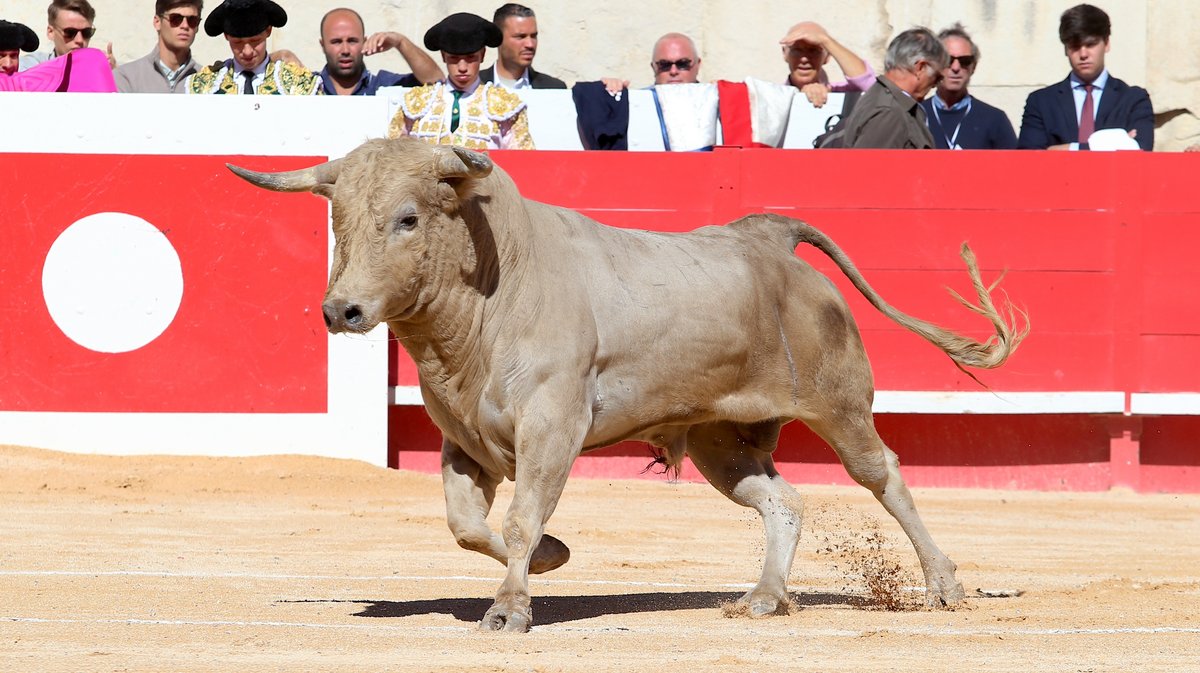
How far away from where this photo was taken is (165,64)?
9.99 metres

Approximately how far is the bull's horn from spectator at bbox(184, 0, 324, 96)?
412cm

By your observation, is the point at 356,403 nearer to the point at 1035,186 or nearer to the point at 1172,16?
the point at 1035,186

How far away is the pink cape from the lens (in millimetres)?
9766

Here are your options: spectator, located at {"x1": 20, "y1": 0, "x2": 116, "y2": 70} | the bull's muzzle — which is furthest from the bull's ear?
spectator, located at {"x1": 20, "y1": 0, "x2": 116, "y2": 70}

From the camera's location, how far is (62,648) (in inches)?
197

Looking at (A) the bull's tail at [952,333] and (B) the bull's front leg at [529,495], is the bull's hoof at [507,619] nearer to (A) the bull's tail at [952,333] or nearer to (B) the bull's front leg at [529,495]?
(B) the bull's front leg at [529,495]

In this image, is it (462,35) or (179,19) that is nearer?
(462,35)

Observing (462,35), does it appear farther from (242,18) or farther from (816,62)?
(816,62)

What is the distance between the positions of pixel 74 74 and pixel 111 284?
1125mm

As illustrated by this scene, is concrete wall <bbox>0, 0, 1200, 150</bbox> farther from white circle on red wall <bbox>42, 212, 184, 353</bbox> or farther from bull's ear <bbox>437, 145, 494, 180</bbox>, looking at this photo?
bull's ear <bbox>437, 145, 494, 180</bbox>

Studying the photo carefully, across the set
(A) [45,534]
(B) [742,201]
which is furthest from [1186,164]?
(A) [45,534]

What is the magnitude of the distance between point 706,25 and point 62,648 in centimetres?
977

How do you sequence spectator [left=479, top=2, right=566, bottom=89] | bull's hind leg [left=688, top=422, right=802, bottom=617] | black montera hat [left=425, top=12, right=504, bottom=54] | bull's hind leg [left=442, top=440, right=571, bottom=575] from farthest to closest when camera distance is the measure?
spectator [left=479, top=2, right=566, bottom=89] → black montera hat [left=425, top=12, right=504, bottom=54] → bull's hind leg [left=688, top=422, right=802, bottom=617] → bull's hind leg [left=442, top=440, right=571, bottom=575]

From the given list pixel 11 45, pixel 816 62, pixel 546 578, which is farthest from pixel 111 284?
pixel 816 62
